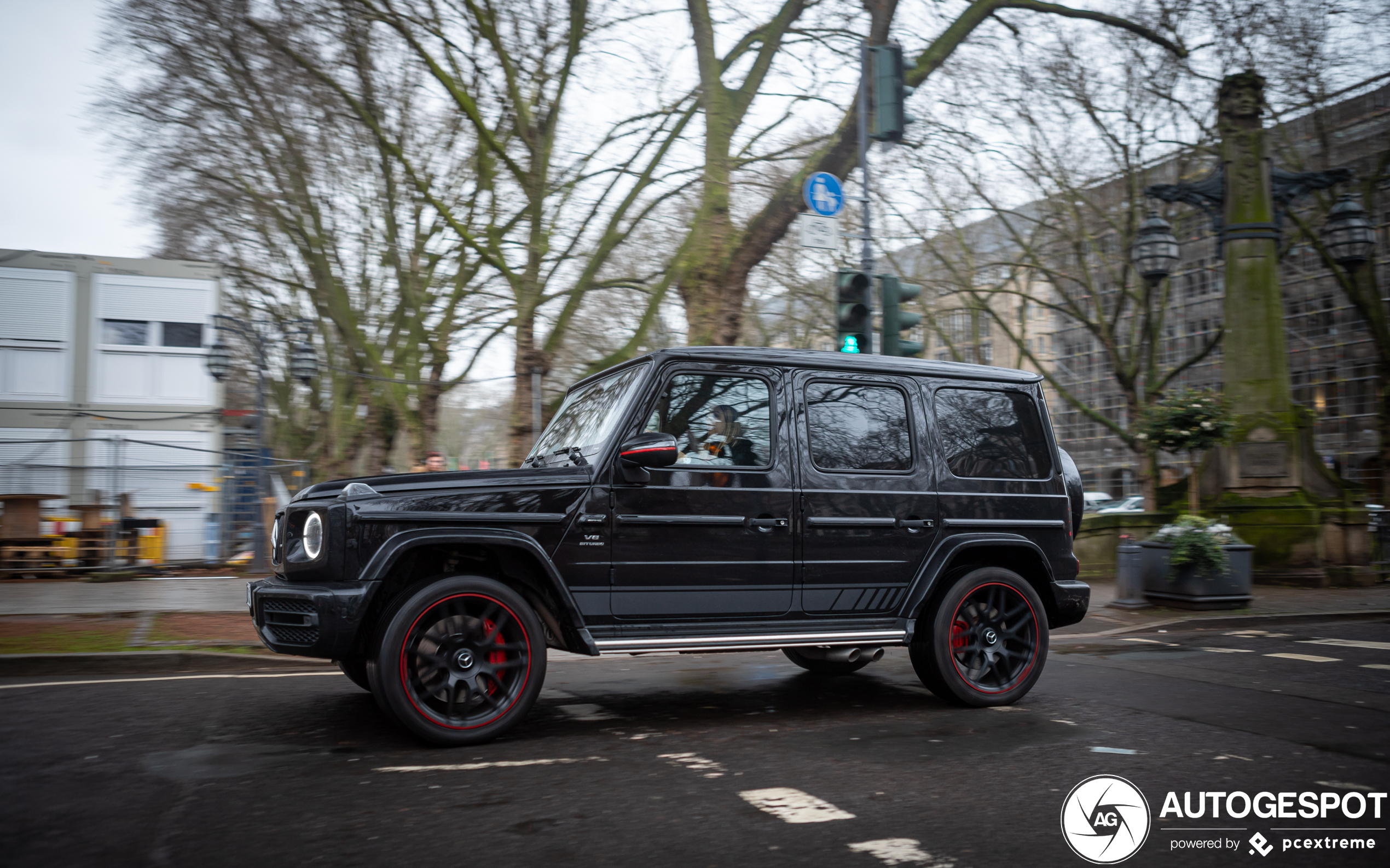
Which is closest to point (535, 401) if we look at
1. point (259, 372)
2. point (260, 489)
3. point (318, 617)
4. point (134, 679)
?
point (260, 489)

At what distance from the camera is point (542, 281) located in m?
19.1

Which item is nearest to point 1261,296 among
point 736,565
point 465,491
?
point 736,565

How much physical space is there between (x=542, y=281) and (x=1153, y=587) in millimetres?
11846

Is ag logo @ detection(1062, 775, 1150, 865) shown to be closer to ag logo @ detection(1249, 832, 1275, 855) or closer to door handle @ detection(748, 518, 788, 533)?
ag logo @ detection(1249, 832, 1275, 855)

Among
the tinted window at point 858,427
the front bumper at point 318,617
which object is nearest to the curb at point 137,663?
the front bumper at point 318,617

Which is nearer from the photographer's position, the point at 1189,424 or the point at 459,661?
the point at 459,661

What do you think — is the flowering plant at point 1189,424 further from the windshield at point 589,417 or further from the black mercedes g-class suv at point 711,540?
the windshield at point 589,417

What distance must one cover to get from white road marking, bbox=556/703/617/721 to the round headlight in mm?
1768

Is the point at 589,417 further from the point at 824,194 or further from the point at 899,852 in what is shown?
the point at 824,194

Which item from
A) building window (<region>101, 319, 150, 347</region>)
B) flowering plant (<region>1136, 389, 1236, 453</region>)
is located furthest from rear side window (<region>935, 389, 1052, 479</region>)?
building window (<region>101, 319, 150, 347</region>)

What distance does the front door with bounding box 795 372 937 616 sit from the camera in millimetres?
5844

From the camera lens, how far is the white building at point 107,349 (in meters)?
20.7

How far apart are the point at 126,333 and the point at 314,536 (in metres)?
19.6

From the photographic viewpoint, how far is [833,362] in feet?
20.0
